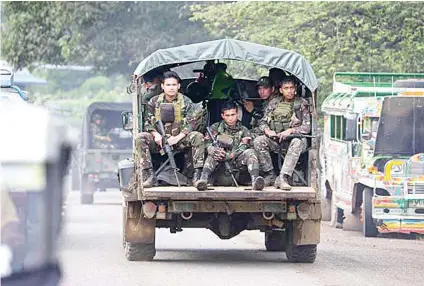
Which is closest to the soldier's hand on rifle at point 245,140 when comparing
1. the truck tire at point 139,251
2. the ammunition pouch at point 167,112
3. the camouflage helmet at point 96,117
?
the ammunition pouch at point 167,112

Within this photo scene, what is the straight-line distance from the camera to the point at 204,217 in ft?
40.2

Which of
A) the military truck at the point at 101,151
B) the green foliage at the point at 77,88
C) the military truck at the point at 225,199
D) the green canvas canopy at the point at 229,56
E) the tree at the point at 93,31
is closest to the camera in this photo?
the military truck at the point at 225,199

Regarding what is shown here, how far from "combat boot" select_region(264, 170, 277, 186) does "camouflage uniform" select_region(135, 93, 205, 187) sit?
0.74 meters

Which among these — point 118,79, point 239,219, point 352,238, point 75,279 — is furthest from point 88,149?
point 118,79

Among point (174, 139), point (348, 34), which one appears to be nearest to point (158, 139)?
point (174, 139)

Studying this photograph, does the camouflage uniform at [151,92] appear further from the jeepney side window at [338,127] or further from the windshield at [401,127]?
the jeepney side window at [338,127]

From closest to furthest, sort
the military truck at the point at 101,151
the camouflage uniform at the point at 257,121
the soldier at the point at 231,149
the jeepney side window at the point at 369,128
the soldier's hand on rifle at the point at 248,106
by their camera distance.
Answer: the soldier at the point at 231,149
the camouflage uniform at the point at 257,121
the soldier's hand on rifle at the point at 248,106
the jeepney side window at the point at 369,128
the military truck at the point at 101,151

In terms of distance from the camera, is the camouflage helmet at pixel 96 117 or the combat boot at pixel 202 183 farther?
the camouflage helmet at pixel 96 117

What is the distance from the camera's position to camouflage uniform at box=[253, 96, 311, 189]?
39.3 ft

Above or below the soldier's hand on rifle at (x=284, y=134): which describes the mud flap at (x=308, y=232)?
below

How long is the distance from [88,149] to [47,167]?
24828mm

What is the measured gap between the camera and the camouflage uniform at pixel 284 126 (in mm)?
11969

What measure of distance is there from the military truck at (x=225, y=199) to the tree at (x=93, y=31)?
65.5 feet

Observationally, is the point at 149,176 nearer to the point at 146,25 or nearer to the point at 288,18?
the point at 288,18
